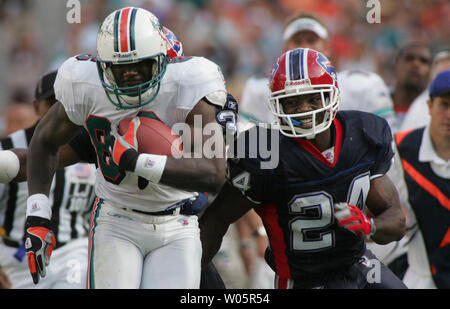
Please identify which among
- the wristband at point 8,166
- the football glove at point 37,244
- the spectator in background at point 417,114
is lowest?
the spectator in background at point 417,114

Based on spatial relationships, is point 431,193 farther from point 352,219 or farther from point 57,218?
point 57,218

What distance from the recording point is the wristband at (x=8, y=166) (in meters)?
3.90

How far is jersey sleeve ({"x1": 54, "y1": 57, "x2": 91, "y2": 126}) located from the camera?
3.62 m

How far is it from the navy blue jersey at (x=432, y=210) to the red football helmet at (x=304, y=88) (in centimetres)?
126

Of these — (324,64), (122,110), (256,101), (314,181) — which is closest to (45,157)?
(122,110)

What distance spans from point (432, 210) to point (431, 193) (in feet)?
0.34

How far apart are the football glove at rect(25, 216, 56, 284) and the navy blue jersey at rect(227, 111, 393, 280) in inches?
35.8

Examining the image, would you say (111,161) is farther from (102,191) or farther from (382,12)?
(382,12)

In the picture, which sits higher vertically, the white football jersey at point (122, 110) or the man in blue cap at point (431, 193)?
the white football jersey at point (122, 110)

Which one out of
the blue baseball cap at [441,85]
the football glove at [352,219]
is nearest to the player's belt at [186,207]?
the football glove at [352,219]

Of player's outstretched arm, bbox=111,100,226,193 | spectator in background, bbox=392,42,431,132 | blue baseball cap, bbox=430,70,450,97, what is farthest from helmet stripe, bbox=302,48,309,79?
spectator in background, bbox=392,42,431,132

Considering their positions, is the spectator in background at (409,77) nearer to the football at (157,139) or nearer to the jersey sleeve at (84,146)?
the jersey sleeve at (84,146)

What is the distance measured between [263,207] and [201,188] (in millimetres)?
510

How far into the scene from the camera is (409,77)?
678cm
